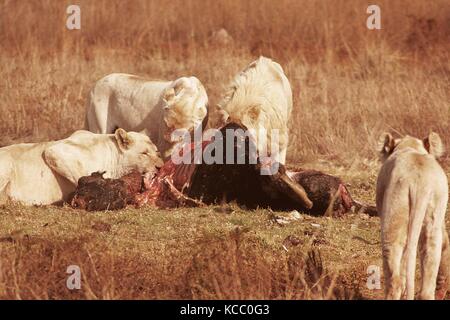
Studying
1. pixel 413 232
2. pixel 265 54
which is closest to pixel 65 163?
pixel 413 232

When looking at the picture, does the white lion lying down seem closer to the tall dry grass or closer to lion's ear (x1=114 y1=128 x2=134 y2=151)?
lion's ear (x1=114 y1=128 x2=134 y2=151)

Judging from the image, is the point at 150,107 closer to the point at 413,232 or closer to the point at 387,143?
the point at 387,143

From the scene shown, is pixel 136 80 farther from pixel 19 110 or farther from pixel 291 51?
pixel 291 51

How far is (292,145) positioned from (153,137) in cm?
284

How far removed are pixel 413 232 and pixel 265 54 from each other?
38.4 ft

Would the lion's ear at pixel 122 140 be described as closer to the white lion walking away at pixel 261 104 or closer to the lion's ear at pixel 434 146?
the white lion walking away at pixel 261 104

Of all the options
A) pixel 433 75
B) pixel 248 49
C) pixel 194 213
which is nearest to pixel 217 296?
pixel 194 213

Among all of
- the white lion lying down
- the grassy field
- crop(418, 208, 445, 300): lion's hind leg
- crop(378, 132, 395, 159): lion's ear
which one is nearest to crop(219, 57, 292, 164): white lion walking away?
the grassy field

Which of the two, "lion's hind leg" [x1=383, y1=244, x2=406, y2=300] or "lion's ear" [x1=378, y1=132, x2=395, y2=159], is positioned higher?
"lion's ear" [x1=378, y1=132, x2=395, y2=159]

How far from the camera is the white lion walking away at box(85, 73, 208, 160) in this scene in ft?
32.1

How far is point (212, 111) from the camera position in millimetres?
13281

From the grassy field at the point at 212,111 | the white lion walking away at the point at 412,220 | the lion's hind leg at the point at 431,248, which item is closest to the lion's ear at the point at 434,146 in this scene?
the white lion walking away at the point at 412,220

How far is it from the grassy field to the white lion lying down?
0.98ft

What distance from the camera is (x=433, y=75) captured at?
49.1 feet
